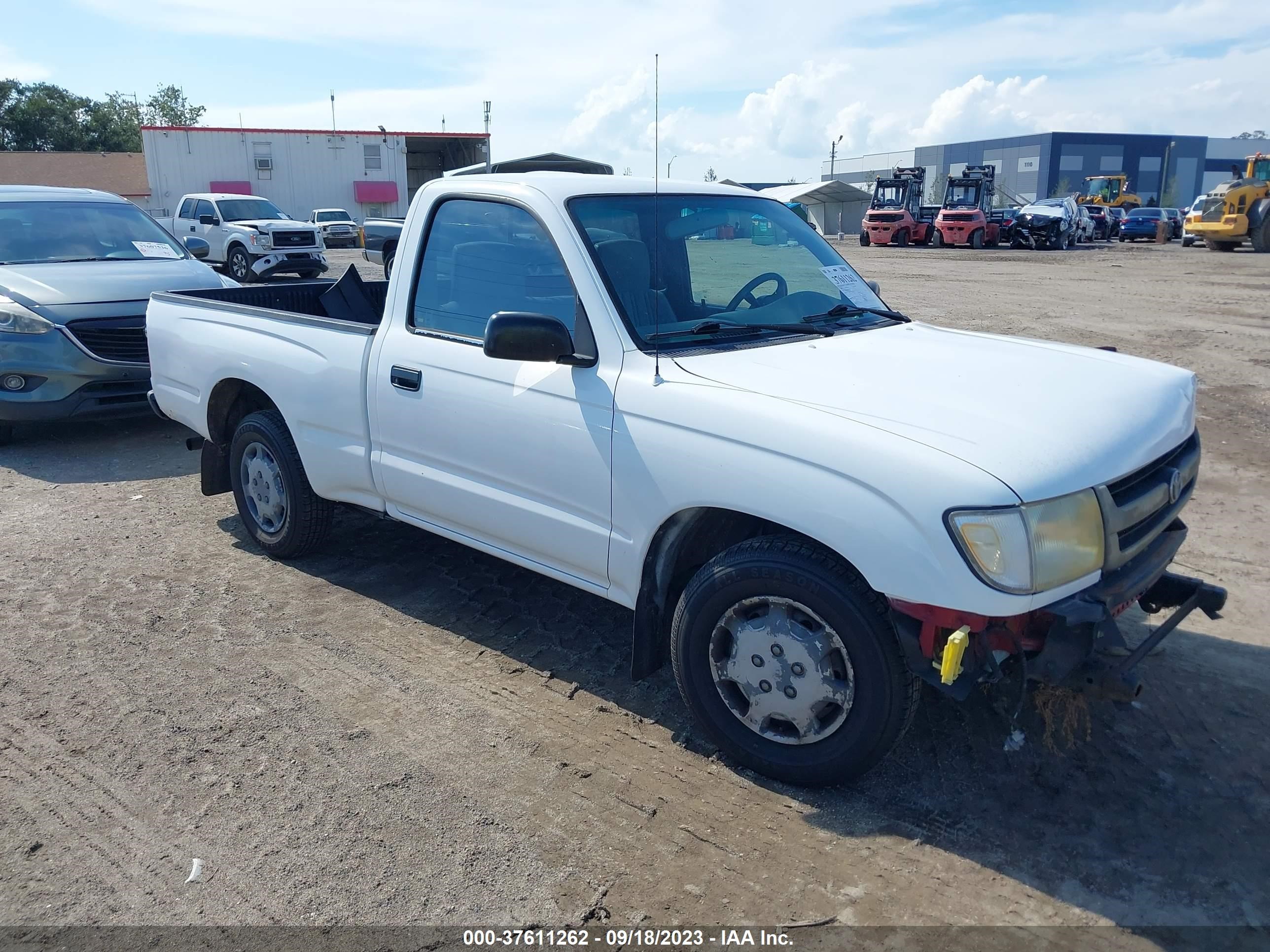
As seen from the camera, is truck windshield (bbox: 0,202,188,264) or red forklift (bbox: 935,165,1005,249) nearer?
truck windshield (bbox: 0,202,188,264)

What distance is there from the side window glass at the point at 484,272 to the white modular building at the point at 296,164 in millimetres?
36343

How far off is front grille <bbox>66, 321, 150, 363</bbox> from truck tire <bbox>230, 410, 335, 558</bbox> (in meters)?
2.68

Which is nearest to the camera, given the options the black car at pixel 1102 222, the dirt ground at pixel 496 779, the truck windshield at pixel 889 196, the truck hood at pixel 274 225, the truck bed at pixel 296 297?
the dirt ground at pixel 496 779

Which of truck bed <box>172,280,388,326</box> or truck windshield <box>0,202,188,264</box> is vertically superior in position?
truck windshield <box>0,202,188,264</box>

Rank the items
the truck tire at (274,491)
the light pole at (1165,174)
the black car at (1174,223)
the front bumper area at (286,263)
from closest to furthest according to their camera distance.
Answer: the truck tire at (274,491)
the front bumper area at (286,263)
the black car at (1174,223)
the light pole at (1165,174)

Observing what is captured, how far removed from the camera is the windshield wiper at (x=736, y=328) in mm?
3711

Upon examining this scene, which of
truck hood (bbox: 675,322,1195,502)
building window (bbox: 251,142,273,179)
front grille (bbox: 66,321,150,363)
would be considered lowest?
front grille (bbox: 66,321,150,363)

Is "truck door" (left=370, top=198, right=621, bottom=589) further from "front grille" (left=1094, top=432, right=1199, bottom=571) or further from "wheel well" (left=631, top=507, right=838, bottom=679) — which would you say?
"front grille" (left=1094, top=432, right=1199, bottom=571)

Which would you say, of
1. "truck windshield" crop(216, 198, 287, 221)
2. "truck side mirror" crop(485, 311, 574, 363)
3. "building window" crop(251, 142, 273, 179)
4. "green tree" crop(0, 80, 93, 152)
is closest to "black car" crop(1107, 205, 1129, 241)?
"building window" crop(251, 142, 273, 179)

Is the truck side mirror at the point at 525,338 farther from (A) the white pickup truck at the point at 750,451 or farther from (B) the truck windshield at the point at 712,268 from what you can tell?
(B) the truck windshield at the point at 712,268

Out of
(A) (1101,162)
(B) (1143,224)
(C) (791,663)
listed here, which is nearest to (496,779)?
(C) (791,663)

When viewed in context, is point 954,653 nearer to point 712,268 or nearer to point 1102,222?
point 712,268

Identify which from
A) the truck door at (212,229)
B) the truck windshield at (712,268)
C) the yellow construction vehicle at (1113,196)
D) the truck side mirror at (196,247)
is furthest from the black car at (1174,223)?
the truck windshield at (712,268)

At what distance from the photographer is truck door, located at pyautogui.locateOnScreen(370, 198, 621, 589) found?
3625 mm
